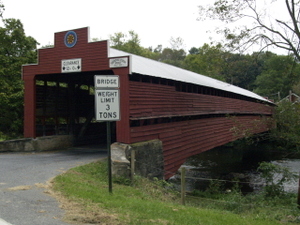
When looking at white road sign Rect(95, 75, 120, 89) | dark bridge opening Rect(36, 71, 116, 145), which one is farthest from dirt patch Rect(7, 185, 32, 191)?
dark bridge opening Rect(36, 71, 116, 145)

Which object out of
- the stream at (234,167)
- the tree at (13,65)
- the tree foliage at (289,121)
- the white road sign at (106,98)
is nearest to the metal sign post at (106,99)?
the white road sign at (106,98)

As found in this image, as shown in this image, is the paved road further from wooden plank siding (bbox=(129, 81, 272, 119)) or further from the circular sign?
the circular sign

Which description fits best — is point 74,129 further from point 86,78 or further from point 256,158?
point 256,158

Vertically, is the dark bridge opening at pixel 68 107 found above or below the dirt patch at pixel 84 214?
above

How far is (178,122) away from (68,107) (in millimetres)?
6090

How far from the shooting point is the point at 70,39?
13562 mm

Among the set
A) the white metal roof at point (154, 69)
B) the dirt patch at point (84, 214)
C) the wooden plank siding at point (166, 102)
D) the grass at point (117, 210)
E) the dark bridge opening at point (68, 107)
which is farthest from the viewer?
the dark bridge opening at point (68, 107)

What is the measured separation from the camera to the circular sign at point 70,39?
44.1ft

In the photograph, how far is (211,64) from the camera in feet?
46.1

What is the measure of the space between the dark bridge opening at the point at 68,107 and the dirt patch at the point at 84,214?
1053 centimetres

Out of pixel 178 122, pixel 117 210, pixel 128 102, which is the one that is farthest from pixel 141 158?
pixel 117 210

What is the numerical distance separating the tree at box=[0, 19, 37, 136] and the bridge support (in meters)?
Answer: 11.8

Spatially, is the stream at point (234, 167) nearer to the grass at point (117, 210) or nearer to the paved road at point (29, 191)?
the paved road at point (29, 191)

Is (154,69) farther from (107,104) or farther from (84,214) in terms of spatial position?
(84,214)
